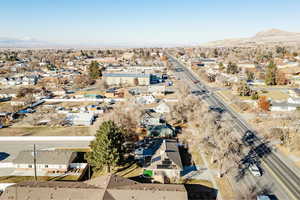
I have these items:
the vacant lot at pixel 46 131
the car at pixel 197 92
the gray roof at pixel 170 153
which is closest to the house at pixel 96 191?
the gray roof at pixel 170 153

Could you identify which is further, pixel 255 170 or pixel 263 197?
pixel 255 170

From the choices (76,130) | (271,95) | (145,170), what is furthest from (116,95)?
(271,95)

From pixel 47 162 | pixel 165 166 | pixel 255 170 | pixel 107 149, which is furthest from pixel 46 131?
pixel 255 170

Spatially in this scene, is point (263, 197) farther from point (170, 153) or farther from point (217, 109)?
point (217, 109)

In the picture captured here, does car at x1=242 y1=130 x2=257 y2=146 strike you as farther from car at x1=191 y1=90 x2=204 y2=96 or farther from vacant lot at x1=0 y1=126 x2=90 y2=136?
car at x1=191 y1=90 x2=204 y2=96

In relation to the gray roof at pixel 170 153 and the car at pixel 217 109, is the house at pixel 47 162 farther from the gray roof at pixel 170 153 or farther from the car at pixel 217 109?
the car at pixel 217 109

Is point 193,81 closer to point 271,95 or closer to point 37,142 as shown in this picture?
point 271,95
